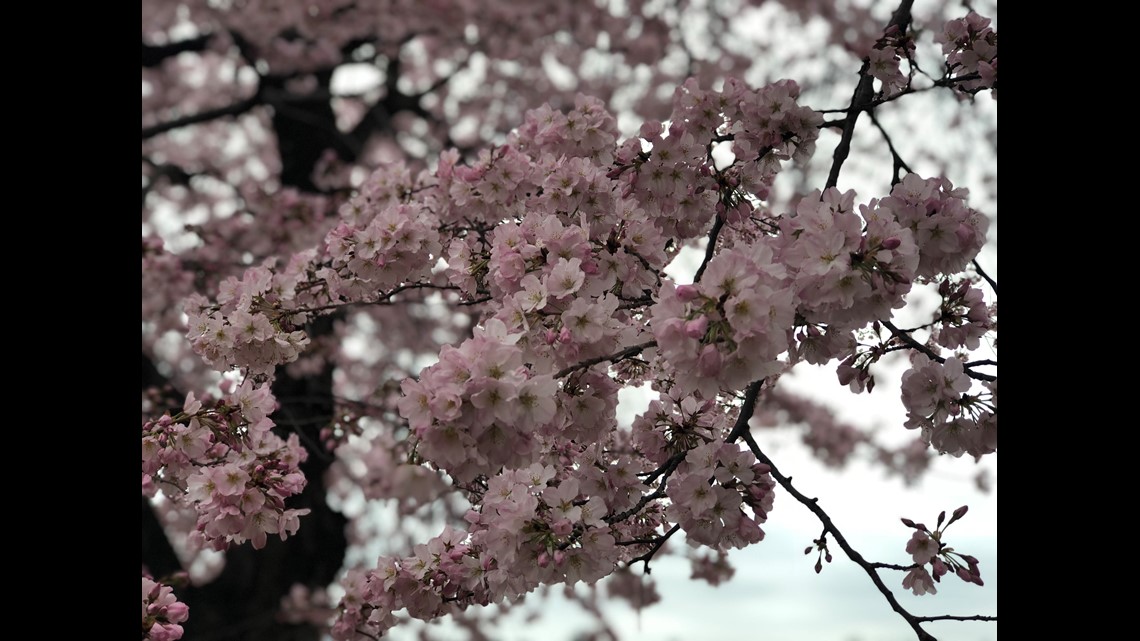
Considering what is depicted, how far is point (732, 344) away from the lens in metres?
1.45

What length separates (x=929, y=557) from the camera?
201 centimetres

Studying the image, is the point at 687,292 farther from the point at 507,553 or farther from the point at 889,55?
the point at 889,55

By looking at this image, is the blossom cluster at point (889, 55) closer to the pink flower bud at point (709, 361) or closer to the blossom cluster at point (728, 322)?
the blossom cluster at point (728, 322)

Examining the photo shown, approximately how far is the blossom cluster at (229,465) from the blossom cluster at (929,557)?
151cm

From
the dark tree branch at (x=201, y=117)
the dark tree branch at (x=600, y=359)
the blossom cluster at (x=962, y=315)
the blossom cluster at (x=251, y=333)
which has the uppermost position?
the dark tree branch at (x=201, y=117)

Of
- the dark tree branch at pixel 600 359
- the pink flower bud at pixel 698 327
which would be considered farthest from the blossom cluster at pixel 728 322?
the dark tree branch at pixel 600 359

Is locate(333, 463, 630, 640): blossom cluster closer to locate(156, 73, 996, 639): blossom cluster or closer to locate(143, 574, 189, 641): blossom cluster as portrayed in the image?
locate(156, 73, 996, 639): blossom cluster

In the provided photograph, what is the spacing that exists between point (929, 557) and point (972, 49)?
136 centimetres

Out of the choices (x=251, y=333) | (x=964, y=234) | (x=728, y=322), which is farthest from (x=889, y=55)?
(x=251, y=333)

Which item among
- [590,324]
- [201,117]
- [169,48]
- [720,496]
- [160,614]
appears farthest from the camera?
[169,48]

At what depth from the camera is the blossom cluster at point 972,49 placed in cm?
221
